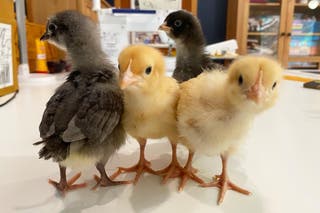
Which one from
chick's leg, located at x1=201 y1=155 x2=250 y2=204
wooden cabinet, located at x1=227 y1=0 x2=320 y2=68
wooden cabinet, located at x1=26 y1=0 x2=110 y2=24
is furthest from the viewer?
wooden cabinet, located at x1=227 y1=0 x2=320 y2=68

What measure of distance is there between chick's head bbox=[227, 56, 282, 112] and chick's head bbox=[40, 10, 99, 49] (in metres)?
0.27

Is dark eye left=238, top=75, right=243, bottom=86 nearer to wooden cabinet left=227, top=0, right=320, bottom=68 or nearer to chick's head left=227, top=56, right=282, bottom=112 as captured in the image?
chick's head left=227, top=56, right=282, bottom=112

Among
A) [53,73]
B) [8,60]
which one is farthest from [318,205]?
A: [53,73]

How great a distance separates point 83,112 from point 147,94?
0.10 metres

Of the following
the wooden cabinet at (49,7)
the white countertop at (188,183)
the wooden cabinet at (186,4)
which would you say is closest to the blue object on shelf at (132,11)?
the wooden cabinet at (49,7)

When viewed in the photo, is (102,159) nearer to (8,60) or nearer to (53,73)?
(8,60)

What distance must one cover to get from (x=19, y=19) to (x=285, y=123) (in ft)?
3.75

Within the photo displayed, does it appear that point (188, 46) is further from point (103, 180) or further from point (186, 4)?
point (186, 4)

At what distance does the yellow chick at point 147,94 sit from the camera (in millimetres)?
401

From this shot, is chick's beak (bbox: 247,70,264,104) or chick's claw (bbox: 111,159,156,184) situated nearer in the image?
chick's beak (bbox: 247,70,264,104)

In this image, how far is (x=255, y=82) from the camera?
0.37m

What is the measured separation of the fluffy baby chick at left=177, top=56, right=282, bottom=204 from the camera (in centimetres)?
37

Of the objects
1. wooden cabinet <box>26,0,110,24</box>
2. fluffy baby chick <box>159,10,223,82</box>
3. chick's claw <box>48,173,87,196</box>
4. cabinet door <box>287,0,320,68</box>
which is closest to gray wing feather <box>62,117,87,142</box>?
chick's claw <box>48,173,87,196</box>

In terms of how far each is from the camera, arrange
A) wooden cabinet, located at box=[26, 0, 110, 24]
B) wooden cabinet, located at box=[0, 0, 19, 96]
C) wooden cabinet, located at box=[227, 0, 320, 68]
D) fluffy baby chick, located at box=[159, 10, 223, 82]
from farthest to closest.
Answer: wooden cabinet, located at box=[227, 0, 320, 68]
wooden cabinet, located at box=[26, 0, 110, 24]
wooden cabinet, located at box=[0, 0, 19, 96]
fluffy baby chick, located at box=[159, 10, 223, 82]
